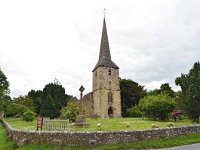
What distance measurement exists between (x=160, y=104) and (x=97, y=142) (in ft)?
72.1

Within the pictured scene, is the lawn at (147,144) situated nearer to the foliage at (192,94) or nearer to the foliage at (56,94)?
the foliage at (192,94)

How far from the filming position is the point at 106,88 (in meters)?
62.6

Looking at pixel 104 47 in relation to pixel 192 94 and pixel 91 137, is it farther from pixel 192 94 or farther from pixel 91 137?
pixel 91 137

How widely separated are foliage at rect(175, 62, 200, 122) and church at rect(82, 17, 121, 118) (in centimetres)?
3109

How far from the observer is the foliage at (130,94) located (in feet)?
228

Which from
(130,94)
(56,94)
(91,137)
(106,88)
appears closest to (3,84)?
(56,94)

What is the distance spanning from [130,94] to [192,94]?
40236mm

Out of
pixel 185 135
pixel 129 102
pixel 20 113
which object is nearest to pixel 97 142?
pixel 185 135

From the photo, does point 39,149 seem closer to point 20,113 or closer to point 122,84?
Answer: point 20,113

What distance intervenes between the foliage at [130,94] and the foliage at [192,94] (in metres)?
37.6

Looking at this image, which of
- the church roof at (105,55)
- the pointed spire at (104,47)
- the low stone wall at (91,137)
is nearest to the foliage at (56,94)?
the church roof at (105,55)

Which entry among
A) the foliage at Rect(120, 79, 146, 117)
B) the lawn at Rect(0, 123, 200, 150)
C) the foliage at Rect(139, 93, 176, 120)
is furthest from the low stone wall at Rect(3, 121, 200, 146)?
the foliage at Rect(120, 79, 146, 117)

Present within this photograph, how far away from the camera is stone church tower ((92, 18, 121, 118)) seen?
61.3 m

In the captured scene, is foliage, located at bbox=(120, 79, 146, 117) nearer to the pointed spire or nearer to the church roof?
the church roof
